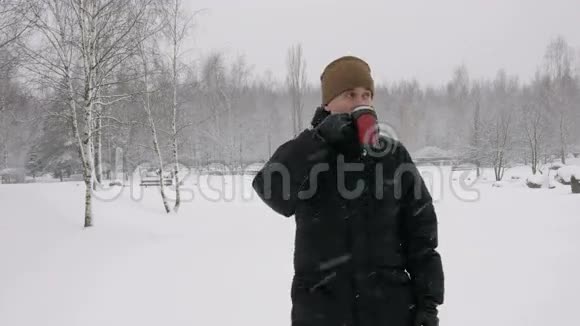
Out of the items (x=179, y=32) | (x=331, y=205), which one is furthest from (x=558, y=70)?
(x=331, y=205)

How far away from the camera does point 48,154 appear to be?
32438mm

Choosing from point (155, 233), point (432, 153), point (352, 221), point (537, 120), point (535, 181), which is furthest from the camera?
point (432, 153)

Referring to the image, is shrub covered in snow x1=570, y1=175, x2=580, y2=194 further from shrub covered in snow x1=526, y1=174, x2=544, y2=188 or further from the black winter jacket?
the black winter jacket

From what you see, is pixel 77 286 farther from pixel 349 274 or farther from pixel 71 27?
pixel 71 27

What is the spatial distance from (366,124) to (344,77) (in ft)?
1.02

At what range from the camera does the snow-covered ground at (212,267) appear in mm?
4391

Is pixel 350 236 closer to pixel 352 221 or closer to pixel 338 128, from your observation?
pixel 352 221

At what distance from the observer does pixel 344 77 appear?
160 centimetres

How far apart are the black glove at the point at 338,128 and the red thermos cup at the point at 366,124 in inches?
1.5

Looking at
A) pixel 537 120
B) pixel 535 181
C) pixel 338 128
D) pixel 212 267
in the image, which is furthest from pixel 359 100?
pixel 537 120

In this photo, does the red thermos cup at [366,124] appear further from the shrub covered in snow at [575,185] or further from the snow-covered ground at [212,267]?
the shrub covered in snow at [575,185]

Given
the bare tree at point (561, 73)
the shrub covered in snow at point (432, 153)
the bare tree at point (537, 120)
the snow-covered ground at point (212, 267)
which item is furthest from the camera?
the shrub covered in snow at point (432, 153)

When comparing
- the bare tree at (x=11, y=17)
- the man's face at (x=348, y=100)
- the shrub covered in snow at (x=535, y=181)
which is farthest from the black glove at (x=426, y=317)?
the shrub covered in snow at (x=535, y=181)

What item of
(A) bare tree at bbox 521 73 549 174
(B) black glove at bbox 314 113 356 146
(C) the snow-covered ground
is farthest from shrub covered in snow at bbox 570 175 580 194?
(A) bare tree at bbox 521 73 549 174
